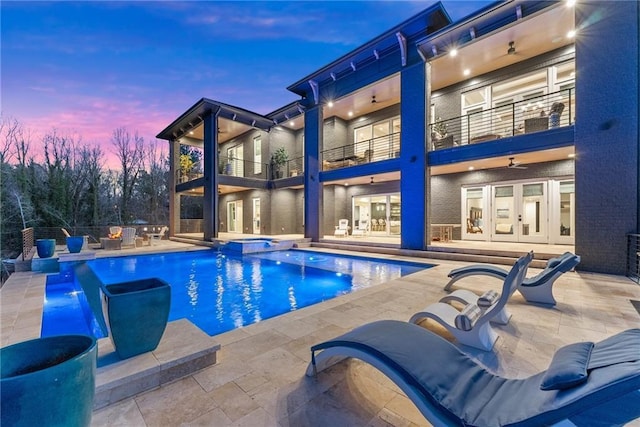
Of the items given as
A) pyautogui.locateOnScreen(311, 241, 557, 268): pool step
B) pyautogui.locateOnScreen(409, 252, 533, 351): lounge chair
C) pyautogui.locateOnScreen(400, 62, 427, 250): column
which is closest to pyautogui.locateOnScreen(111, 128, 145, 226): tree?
pyautogui.locateOnScreen(311, 241, 557, 268): pool step

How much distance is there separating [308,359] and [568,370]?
6.43 ft

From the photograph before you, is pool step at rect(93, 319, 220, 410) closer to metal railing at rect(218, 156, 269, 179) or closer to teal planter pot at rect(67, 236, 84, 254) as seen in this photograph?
teal planter pot at rect(67, 236, 84, 254)

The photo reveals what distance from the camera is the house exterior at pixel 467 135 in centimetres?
664

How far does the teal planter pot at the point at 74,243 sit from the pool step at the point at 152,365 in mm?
9169

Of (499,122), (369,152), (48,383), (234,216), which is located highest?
(499,122)

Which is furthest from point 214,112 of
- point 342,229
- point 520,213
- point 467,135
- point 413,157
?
point 520,213

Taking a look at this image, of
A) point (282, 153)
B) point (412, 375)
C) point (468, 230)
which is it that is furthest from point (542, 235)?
point (282, 153)

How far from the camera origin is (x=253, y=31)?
13.0m

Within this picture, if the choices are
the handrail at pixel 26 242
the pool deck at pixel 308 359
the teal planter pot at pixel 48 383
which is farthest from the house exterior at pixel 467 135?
the teal planter pot at pixel 48 383

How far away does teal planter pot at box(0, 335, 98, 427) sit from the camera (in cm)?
107

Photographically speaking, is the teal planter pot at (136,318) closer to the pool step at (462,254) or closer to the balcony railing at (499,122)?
the pool step at (462,254)

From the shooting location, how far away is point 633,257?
6195 millimetres

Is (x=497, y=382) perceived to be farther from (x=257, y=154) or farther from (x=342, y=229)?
(x=257, y=154)

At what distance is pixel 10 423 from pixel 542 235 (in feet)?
43.0
